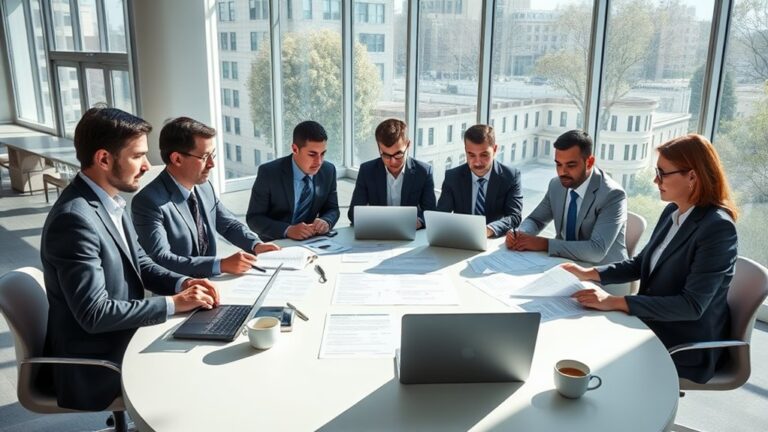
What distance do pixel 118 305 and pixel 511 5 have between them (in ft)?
14.7

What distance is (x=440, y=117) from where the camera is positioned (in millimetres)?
6164

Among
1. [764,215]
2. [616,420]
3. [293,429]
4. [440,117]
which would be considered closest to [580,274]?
[616,420]

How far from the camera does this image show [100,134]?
1.91 metres

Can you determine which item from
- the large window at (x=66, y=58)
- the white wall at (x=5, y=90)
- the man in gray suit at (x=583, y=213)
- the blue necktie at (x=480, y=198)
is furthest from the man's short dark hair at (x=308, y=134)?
the white wall at (x=5, y=90)

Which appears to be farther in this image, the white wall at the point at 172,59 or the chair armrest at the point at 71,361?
the white wall at the point at 172,59

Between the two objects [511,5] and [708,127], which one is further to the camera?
[511,5]

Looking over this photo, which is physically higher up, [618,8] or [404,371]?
[618,8]

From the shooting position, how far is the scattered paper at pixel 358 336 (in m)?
1.66

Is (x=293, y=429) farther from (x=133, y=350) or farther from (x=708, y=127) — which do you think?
(x=708, y=127)

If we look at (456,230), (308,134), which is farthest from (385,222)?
(308,134)

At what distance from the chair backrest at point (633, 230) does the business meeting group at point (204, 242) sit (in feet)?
0.16

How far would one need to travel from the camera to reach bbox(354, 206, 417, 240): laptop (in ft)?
9.26

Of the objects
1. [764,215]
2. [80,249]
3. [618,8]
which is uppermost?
[618,8]

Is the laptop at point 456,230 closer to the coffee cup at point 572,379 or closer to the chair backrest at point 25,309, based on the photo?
the coffee cup at point 572,379
